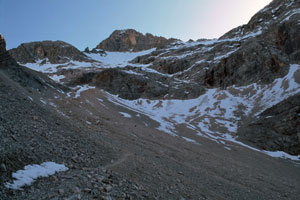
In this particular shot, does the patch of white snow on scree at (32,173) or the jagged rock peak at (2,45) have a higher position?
the jagged rock peak at (2,45)

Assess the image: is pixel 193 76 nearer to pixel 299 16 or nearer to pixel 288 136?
pixel 299 16

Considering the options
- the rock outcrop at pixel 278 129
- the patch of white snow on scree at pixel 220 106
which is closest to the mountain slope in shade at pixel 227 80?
the patch of white snow on scree at pixel 220 106

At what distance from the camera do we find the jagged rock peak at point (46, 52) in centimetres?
15030

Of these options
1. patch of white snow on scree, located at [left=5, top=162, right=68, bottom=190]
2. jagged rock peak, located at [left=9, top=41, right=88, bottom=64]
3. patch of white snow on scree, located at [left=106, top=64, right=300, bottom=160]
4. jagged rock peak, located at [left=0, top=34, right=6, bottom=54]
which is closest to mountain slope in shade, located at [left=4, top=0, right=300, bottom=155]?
patch of white snow on scree, located at [left=106, top=64, right=300, bottom=160]

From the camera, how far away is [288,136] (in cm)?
3556

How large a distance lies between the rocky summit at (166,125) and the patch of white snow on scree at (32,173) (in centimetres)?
5

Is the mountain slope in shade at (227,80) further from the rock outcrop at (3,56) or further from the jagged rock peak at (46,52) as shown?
the jagged rock peak at (46,52)

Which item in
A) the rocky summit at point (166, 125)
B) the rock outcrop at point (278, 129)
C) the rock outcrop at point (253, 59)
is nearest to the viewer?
the rocky summit at point (166, 125)

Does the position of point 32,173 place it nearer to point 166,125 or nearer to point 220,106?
point 166,125

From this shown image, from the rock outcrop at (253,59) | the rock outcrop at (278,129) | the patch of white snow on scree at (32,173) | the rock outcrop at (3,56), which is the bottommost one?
the rock outcrop at (278,129)

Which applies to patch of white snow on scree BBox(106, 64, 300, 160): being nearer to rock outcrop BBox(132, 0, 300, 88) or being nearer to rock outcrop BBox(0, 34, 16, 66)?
rock outcrop BBox(132, 0, 300, 88)

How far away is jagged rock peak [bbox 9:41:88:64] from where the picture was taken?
5917 inches

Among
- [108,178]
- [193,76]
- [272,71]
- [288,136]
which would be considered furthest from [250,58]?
[108,178]

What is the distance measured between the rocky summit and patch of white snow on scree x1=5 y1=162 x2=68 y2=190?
0.16 feet
